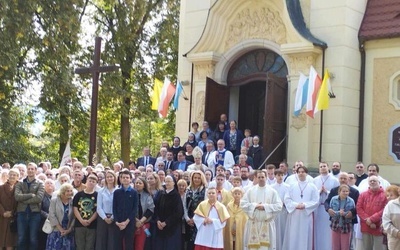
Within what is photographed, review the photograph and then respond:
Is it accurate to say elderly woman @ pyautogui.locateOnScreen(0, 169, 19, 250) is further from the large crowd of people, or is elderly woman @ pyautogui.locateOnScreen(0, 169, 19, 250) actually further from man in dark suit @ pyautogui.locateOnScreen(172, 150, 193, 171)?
man in dark suit @ pyautogui.locateOnScreen(172, 150, 193, 171)

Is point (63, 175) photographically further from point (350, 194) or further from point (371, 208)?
point (371, 208)

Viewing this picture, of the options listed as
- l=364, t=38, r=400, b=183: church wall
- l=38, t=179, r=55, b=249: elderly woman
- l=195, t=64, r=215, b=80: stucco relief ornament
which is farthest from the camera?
l=195, t=64, r=215, b=80: stucco relief ornament

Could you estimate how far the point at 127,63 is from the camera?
29.1 m

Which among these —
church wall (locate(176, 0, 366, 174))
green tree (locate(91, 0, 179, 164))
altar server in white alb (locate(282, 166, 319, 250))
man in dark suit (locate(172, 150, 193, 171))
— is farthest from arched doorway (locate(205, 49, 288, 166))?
green tree (locate(91, 0, 179, 164))

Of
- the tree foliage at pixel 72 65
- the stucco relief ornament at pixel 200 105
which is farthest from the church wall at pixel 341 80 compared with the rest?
the tree foliage at pixel 72 65

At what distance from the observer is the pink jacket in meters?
11.2

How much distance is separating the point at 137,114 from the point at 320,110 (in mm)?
13701

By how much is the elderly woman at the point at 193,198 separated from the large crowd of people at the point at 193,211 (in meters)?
0.02

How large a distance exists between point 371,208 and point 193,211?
300cm

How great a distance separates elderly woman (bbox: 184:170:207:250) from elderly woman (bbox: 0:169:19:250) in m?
3.06

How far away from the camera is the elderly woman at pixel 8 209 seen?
12.3m

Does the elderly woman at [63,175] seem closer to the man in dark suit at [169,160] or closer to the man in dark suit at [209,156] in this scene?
the man in dark suit at [169,160]

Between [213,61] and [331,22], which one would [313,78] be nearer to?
[331,22]

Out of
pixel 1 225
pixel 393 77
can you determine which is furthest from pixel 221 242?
pixel 393 77
